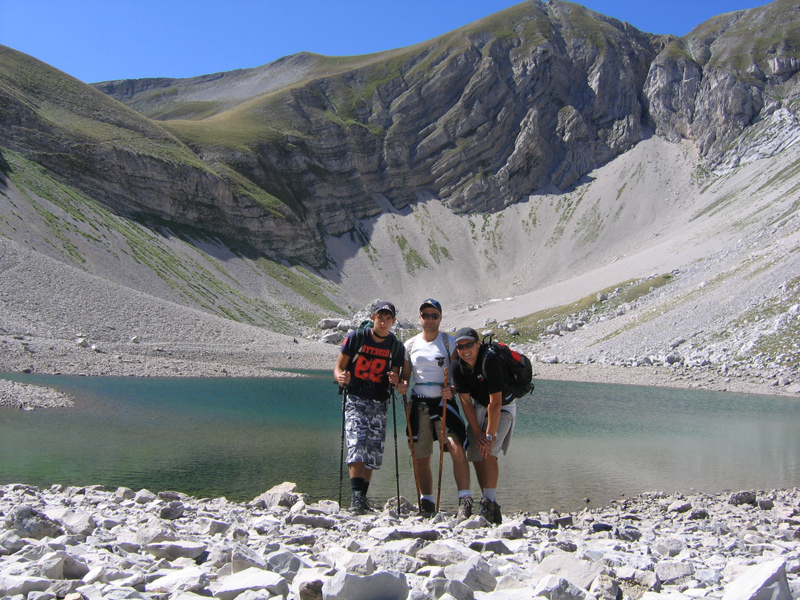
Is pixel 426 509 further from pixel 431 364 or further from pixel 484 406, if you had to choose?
pixel 431 364

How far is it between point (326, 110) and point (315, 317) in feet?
257

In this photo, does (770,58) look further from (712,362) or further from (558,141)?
(712,362)

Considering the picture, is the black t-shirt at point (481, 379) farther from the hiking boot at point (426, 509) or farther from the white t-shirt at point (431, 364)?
the hiking boot at point (426, 509)

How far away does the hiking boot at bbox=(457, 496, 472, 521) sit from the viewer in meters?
8.38

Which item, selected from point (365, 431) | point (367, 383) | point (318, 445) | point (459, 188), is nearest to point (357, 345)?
point (367, 383)

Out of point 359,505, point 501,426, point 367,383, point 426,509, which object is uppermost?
point 367,383

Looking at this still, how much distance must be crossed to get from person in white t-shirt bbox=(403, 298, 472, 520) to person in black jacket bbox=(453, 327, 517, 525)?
0.22 metres

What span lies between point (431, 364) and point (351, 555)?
161 inches

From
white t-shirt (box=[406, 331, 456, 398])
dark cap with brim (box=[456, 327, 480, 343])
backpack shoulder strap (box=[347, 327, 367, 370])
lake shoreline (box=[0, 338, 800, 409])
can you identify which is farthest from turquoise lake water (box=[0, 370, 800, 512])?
dark cap with brim (box=[456, 327, 480, 343])

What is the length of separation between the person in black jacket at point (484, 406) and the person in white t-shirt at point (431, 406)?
0.71 ft

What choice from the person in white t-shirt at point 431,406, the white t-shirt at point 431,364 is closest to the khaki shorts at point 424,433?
the person in white t-shirt at point 431,406

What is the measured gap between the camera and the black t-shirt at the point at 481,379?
27.3ft

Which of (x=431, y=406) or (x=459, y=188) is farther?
(x=459, y=188)

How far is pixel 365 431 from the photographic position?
8977 mm
